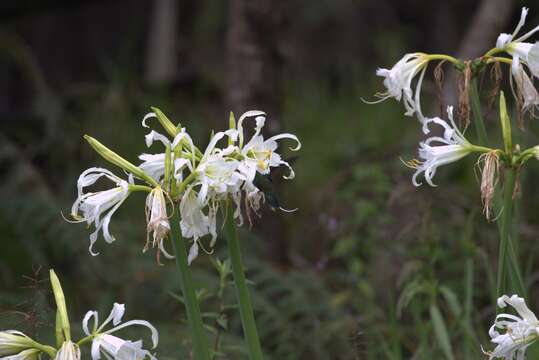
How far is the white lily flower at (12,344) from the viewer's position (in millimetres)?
1681

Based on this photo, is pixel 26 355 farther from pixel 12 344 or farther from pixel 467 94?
pixel 467 94

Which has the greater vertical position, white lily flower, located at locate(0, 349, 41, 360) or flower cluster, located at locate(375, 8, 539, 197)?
flower cluster, located at locate(375, 8, 539, 197)

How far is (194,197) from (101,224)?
0.63 feet

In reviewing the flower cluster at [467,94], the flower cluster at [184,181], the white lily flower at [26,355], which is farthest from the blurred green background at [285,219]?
the flower cluster at [467,94]

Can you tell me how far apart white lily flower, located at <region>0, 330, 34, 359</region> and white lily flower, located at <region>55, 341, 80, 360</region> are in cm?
8

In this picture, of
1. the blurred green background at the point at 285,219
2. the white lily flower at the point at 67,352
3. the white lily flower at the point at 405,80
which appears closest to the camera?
the white lily flower at the point at 67,352

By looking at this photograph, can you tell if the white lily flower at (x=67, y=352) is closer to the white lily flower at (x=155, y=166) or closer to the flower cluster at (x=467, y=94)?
the white lily flower at (x=155, y=166)

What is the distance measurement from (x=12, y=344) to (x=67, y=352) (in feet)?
0.39

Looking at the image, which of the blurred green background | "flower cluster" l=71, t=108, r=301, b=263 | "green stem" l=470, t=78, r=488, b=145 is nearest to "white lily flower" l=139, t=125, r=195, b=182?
"flower cluster" l=71, t=108, r=301, b=263

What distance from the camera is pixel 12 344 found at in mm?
1687

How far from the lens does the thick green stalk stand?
175cm

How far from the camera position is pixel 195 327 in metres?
1.79

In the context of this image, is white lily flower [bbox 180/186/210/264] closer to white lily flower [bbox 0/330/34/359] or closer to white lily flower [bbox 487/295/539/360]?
white lily flower [bbox 0/330/34/359]

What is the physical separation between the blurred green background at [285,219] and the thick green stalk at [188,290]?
1.27 feet
